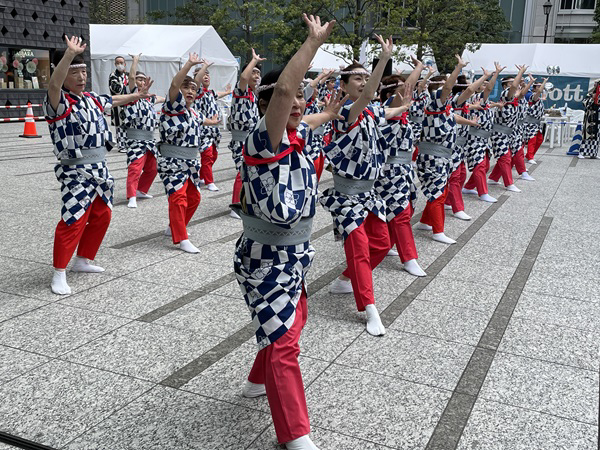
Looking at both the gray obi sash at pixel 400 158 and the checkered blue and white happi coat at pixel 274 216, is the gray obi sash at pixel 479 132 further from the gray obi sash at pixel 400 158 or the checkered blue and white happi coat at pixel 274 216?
the checkered blue and white happi coat at pixel 274 216

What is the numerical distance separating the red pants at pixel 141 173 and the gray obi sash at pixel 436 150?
3.75 metres

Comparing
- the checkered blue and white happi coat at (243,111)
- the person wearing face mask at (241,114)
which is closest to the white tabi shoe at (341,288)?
the person wearing face mask at (241,114)

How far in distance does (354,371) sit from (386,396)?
33 cm

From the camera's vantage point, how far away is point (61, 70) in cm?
445

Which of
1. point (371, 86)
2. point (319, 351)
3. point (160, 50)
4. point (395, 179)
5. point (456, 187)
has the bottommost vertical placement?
point (319, 351)

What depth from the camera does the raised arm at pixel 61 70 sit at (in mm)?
4371

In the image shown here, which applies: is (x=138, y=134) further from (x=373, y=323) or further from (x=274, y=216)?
(x=274, y=216)

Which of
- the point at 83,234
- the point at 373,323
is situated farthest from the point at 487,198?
the point at 83,234

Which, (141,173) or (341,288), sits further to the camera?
(141,173)

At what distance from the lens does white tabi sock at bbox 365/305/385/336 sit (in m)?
4.18

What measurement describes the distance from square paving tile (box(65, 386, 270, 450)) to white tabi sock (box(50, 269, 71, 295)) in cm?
179

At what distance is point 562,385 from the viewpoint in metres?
3.53

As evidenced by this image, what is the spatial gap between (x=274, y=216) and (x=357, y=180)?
183cm

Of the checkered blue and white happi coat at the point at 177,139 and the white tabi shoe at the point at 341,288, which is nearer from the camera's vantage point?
the white tabi shoe at the point at 341,288
